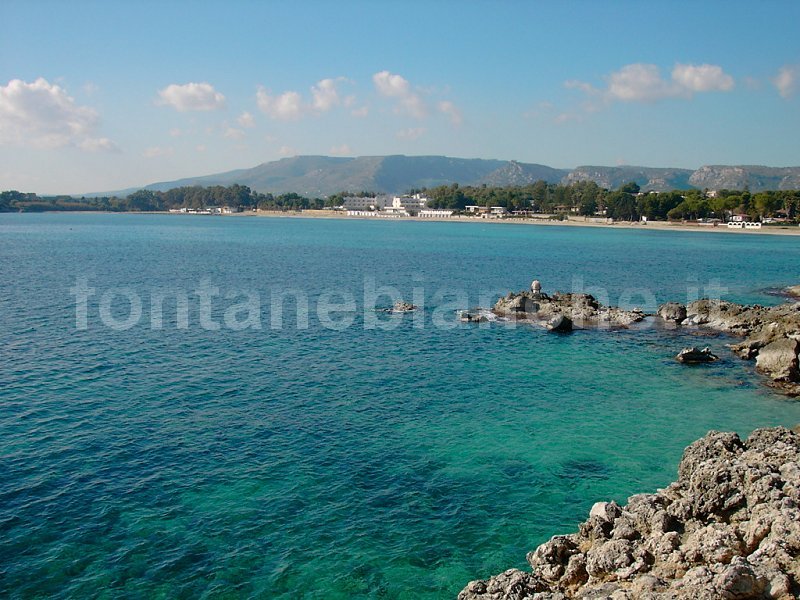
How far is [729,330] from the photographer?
49.8 meters

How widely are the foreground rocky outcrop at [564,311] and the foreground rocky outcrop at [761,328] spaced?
4.35 m

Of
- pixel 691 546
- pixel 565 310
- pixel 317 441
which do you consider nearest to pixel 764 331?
pixel 565 310

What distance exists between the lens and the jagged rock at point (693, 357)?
130 ft

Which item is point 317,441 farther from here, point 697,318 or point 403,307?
point 697,318

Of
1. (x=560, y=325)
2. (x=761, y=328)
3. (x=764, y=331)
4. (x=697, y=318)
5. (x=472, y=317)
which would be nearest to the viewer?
(x=764, y=331)

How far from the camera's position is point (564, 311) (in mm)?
55531

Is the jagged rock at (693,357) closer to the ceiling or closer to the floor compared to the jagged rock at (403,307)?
closer to the floor

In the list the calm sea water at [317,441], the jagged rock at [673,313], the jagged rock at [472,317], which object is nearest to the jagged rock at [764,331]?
the jagged rock at [673,313]

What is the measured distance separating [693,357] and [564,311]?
54.1 ft

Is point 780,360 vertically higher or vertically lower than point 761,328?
lower

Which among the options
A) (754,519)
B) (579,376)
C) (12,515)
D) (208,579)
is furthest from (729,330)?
(12,515)

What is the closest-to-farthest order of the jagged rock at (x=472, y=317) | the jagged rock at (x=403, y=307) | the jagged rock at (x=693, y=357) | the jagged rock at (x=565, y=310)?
the jagged rock at (x=693, y=357) → the jagged rock at (x=565, y=310) → the jagged rock at (x=472, y=317) → the jagged rock at (x=403, y=307)

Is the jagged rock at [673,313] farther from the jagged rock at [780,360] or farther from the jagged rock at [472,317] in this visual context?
the jagged rock at [472,317]

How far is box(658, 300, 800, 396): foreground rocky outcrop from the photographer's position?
3528 centimetres
